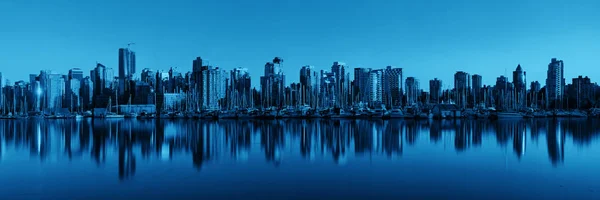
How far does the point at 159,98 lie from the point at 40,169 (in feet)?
483

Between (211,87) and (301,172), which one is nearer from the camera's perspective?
(301,172)

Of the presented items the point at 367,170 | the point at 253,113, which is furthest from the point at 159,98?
the point at 367,170

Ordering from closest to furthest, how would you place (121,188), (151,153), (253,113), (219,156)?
(121,188) < (219,156) < (151,153) < (253,113)

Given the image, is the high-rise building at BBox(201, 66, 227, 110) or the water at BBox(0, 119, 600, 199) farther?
the high-rise building at BBox(201, 66, 227, 110)

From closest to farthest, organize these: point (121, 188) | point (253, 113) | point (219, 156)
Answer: point (121, 188) < point (219, 156) < point (253, 113)

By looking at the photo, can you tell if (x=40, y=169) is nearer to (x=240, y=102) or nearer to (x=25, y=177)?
(x=25, y=177)

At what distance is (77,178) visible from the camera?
1567 centimetres

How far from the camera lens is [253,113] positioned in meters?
88.7

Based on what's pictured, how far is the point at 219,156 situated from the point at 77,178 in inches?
287

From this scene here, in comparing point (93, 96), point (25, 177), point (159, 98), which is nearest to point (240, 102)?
point (159, 98)

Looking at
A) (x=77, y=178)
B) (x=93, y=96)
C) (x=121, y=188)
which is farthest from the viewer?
(x=93, y=96)

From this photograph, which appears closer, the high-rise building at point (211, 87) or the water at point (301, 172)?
the water at point (301, 172)

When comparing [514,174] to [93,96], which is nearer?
[514,174]

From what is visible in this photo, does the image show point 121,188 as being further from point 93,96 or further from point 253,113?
point 93,96
